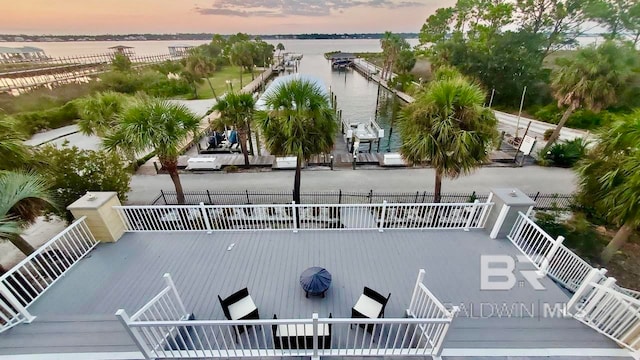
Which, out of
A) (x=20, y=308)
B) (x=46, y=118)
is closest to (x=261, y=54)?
(x=46, y=118)

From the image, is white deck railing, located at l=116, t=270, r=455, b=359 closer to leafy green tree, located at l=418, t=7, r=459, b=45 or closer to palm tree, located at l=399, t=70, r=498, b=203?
palm tree, located at l=399, t=70, r=498, b=203

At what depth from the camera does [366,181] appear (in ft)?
41.9

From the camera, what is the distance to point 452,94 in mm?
7051

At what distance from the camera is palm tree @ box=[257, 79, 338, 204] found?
7.72 meters

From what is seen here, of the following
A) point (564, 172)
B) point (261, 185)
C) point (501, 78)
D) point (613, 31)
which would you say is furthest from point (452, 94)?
point (613, 31)

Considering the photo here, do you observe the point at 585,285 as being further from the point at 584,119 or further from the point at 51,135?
the point at 51,135

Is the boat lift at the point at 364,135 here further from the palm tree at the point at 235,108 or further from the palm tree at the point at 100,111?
the palm tree at the point at 100,111

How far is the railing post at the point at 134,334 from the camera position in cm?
311

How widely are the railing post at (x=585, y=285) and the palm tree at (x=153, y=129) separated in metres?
9.56

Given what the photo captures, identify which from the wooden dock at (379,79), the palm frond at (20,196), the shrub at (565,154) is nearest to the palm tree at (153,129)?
the palm frond at (20,196)

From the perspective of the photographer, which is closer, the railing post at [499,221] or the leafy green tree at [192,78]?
the railing post at [499,221]

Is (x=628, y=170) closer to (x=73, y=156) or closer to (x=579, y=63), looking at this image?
(x=579, y=63)

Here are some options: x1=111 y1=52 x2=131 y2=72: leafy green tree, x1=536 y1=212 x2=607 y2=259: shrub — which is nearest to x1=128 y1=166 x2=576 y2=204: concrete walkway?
x1=536 y1=212 x2=607 y2=259: shrub

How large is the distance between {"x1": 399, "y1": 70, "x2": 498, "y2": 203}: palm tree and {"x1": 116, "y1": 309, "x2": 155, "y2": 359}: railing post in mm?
7192
